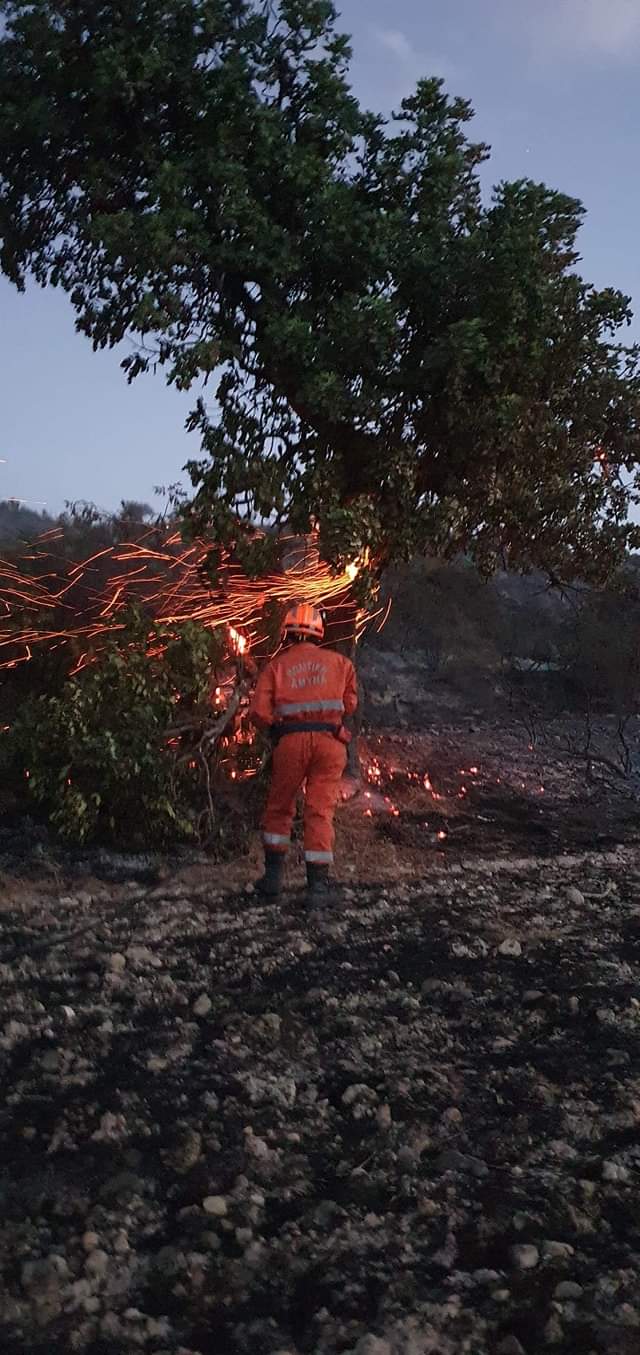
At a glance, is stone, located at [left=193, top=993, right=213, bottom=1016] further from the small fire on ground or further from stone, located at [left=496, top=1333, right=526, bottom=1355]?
the small fire on ground

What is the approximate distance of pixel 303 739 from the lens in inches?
279

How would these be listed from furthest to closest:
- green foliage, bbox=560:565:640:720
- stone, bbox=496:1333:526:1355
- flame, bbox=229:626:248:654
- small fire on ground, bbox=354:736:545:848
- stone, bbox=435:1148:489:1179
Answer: green foliage, bbox=560:565:640:720 → small fire on ground, bbox=354:736:545:848 → flame, bbox=229:626:248:654 → stone, bbox=435:1148:489:1179 → stone, bbox=496:1333:526:1355

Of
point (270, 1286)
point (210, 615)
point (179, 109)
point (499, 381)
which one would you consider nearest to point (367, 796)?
point (210, 615)

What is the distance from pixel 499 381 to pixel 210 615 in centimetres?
307

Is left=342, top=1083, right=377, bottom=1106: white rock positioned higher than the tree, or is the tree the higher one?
the tree

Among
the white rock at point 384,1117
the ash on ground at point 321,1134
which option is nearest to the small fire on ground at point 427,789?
the ash on ground at point 321,1134

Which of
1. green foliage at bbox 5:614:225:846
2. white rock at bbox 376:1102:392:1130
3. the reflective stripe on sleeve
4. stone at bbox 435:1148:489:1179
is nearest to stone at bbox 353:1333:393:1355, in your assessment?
stone at bbox 435:1148:489:1179

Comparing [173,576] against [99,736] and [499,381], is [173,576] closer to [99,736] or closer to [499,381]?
[99,736]

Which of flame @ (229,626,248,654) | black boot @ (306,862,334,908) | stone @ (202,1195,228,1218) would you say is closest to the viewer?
stone @ (202,1195,228,1218)

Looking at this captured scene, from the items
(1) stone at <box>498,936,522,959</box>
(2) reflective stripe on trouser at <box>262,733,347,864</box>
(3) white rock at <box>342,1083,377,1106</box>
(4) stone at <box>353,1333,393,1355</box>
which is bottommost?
(1) stone at <box>498,936,522,959</box>

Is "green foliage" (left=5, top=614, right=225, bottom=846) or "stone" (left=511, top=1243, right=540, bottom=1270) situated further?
"green foliage" (left=5, top=614, right=225, bottom=846)

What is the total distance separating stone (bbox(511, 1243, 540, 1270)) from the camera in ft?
9.73

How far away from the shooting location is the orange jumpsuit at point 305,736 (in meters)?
7.09

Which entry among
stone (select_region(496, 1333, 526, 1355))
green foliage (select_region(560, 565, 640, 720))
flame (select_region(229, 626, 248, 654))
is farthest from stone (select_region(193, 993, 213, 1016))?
green foliage (select_region(560, 565, 640, 720))
